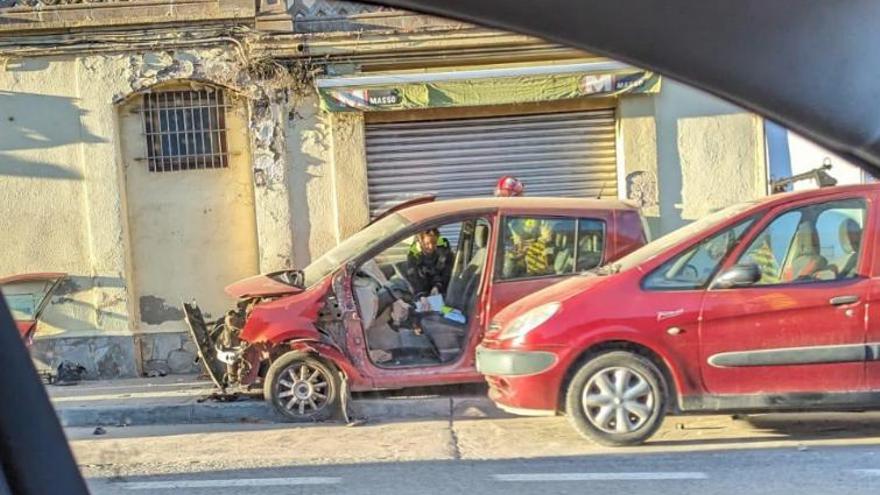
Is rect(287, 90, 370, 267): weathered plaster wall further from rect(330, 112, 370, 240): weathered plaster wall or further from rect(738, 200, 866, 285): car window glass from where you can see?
rect(738, 200, 866, 285): car window glass

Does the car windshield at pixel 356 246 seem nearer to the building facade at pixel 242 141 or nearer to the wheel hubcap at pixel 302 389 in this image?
the wheel hubcap at pixel 302 389

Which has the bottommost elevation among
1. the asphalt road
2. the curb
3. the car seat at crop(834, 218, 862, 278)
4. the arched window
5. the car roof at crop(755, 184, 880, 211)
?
the asphalt road

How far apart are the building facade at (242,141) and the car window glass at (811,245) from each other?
12.3ft

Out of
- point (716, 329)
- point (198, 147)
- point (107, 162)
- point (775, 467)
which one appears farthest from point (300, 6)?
point (775, 467)

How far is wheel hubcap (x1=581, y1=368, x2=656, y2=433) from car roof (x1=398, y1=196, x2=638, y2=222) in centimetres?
155

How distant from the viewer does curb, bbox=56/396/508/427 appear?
7.34 m

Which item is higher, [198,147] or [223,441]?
[198,147]

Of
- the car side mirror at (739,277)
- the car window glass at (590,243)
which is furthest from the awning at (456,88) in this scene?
the car side mirror at (739,277)

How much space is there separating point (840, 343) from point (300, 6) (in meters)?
6.59

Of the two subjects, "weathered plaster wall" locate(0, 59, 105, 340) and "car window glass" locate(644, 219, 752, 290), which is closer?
"car window glass" locate(644, 219, 752, 290)

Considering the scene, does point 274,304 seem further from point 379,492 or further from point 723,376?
point 723,376

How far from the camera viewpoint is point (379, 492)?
17.0 ft

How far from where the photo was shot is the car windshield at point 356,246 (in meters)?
7.18

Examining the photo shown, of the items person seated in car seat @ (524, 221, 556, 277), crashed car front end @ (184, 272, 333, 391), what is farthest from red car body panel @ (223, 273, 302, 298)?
person seated in car seat @ (524, 221, 556, 277)
